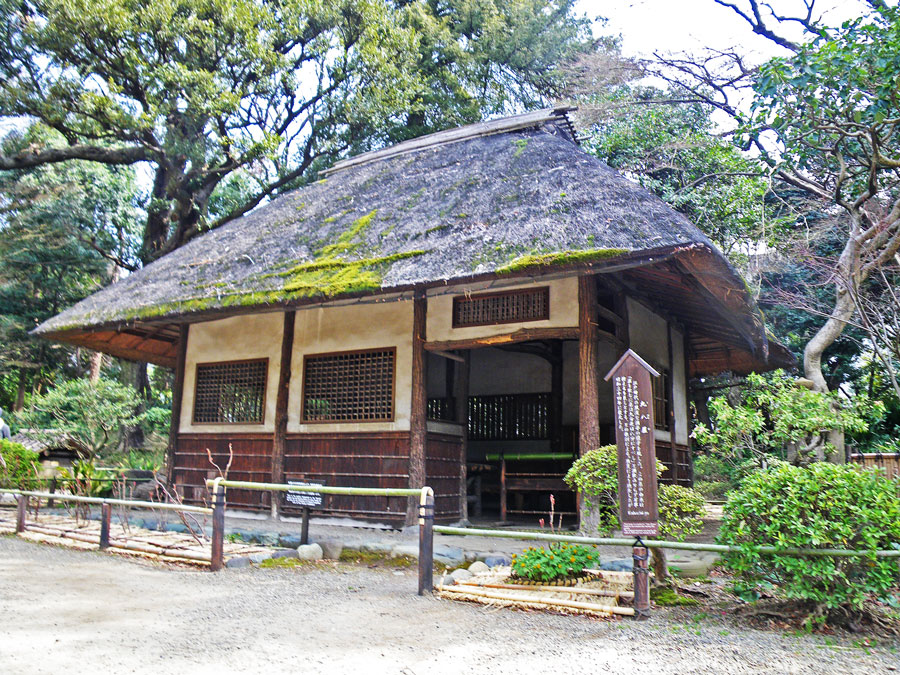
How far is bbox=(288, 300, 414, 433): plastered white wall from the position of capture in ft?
28.5

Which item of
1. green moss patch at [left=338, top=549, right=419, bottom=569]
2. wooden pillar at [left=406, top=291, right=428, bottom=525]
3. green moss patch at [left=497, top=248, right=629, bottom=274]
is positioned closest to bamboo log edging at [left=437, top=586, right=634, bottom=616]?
green moss patch at [left=338, top=549, right=419, bottom=569]

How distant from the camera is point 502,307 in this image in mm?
8195

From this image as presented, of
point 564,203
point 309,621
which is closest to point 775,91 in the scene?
point 564,203

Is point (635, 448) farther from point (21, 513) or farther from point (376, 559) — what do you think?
point (21, 513)

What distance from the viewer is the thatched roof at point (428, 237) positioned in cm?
677

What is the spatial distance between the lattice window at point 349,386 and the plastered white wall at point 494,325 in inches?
29.3

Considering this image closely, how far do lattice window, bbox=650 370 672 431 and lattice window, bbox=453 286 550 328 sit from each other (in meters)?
2.40

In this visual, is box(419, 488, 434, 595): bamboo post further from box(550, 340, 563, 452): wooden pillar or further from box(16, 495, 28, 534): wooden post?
box(550, 340, 563, 452): wooden pillar

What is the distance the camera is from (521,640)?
413 cm

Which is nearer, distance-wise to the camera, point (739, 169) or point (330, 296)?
point (330, 296)

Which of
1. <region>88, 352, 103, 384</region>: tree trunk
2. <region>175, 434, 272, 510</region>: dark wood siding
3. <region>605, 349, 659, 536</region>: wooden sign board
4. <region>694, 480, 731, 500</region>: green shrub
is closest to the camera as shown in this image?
<region>605, 349, 659, 536</region>: wooden sign board

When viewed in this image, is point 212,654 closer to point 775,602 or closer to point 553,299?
point 775,602

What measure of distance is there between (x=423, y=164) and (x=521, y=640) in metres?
8.54

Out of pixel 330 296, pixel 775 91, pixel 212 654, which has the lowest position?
pixel 212 654
